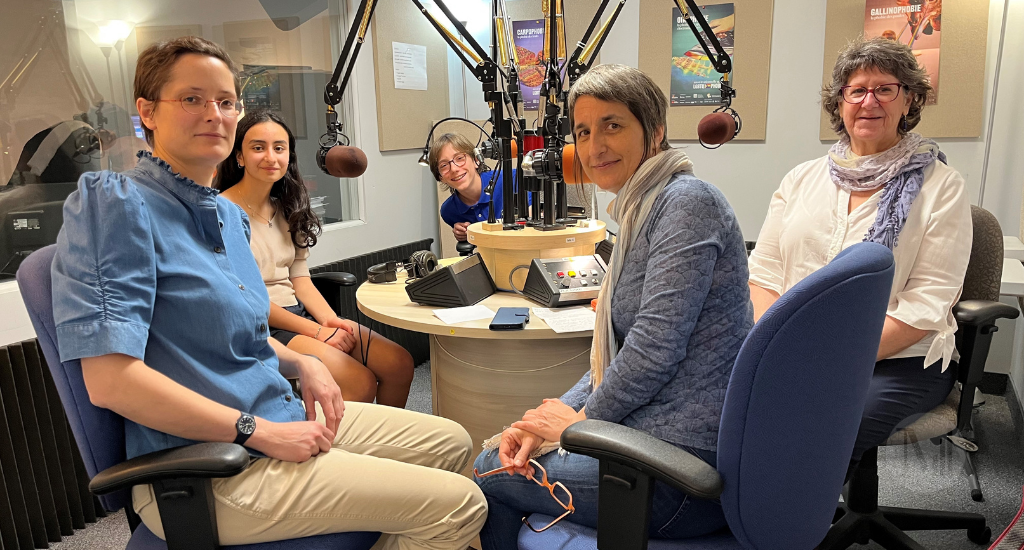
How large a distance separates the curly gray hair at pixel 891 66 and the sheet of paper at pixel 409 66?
95.3 inches

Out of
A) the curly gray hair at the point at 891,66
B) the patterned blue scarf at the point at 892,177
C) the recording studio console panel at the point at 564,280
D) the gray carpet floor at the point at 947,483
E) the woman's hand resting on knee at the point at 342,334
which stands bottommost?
the gray carpet floor at the point at 947,483

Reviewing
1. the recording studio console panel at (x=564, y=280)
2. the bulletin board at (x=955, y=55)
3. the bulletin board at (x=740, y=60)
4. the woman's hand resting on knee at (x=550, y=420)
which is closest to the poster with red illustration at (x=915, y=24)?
the bulletin board at (x=955, y=55)

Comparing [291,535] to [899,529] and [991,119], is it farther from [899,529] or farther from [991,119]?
[991,119]

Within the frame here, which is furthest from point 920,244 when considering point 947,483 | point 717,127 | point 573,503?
point 573,503

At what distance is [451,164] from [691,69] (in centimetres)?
143

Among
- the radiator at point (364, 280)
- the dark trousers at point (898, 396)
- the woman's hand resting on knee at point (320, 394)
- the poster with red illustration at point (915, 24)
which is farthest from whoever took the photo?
the radiator at point (364, 280)

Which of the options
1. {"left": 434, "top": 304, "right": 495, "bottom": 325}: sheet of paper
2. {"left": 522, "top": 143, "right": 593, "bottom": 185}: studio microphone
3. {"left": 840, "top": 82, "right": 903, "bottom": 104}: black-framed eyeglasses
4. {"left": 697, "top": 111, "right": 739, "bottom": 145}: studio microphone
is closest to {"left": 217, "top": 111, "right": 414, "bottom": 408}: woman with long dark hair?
{"left": 434, "top": 304, "right": 495, "bottom": 325}: sheet of paper

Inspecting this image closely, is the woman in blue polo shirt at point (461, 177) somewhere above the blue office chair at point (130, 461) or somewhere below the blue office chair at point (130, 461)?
above

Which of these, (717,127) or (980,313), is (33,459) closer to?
(717,127)

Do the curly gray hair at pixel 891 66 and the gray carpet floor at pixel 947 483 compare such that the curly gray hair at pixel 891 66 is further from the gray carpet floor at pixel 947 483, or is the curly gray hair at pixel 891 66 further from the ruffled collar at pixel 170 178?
the ruffled collar at pixel 170 178

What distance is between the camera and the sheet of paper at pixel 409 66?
149 inches

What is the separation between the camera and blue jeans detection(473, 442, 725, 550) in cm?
120

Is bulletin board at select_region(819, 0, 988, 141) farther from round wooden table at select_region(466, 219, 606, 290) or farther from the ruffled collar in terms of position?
the ruffled collar

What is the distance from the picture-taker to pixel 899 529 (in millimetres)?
2037
